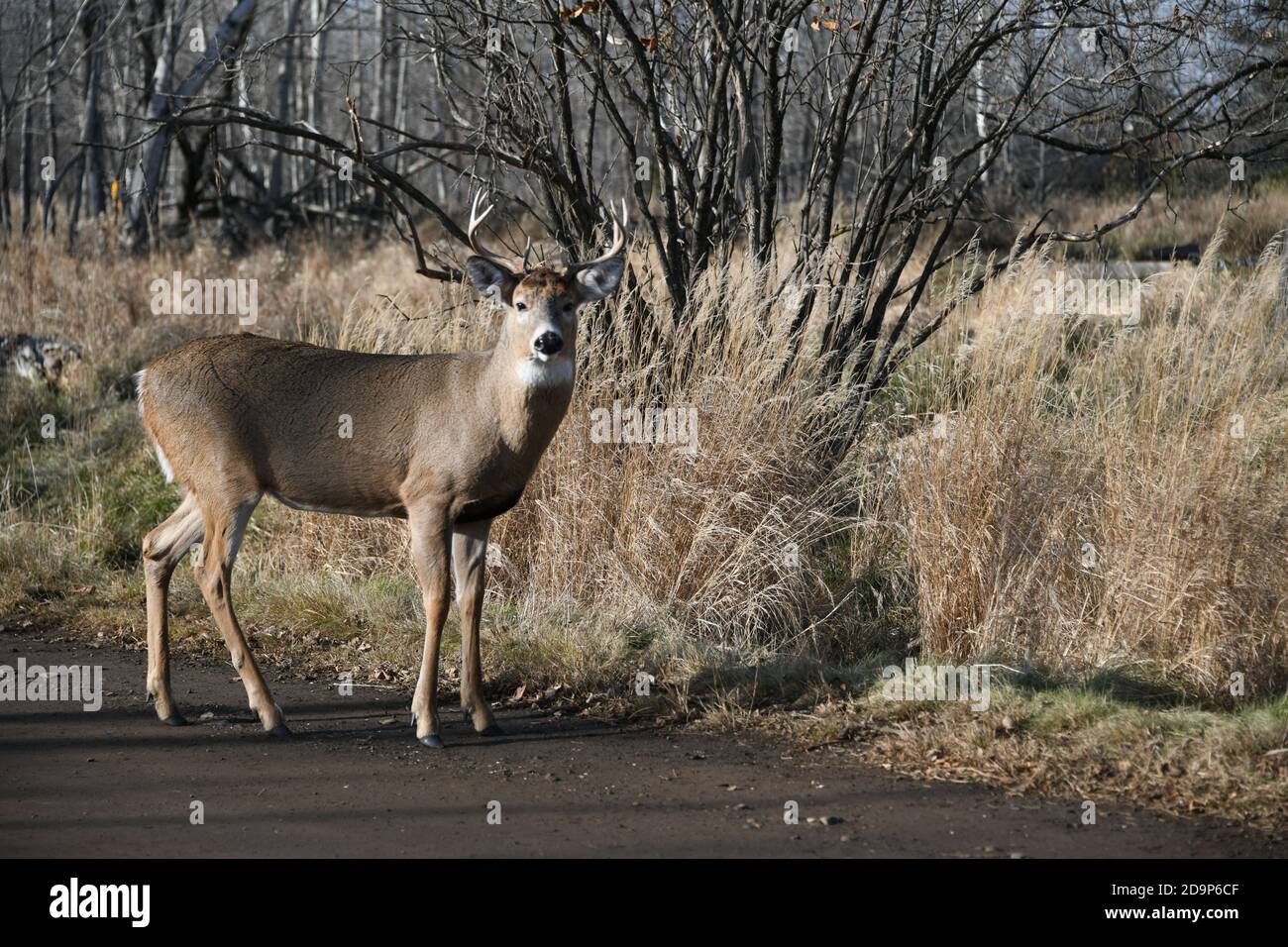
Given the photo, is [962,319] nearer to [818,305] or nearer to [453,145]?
[818,305]

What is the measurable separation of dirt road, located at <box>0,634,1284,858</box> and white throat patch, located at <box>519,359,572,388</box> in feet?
5.47

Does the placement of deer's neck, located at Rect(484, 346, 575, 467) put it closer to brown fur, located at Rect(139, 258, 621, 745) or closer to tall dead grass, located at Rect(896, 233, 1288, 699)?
brown fur, located at Rect(139, 258, 621, 745)

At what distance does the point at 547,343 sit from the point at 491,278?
660mm

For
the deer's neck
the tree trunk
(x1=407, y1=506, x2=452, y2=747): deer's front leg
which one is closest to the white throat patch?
the deer's neck

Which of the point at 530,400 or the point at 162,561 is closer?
the point at 530,400

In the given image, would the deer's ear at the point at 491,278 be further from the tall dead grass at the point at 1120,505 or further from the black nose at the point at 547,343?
the tall dead grass at the point at 1120,505

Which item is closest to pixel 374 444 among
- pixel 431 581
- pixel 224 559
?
pixel 431 581

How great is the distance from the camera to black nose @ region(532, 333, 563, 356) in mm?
6285

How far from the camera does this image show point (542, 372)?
21.4ft

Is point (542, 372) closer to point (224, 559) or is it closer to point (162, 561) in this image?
point (224, 559)

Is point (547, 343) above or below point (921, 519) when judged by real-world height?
above

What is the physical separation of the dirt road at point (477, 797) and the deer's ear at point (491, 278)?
2.09 m
